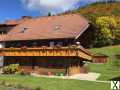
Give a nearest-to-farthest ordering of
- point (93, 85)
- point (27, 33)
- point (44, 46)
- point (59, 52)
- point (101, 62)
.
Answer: point (93, 85), point (59, 52), point (44, 46), point (27, 33), point (101, 62)

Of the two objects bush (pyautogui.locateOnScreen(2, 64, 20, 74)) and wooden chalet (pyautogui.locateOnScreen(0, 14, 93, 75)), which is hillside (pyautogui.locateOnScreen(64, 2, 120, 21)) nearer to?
wooden chalet (pyautogui.locateOnScreen(0, 14, 93, 75))

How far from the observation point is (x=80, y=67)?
181 ft

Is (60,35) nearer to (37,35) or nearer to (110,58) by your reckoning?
(37,35)

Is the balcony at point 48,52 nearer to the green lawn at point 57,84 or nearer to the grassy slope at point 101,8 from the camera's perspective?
the green lawn at point 57,84

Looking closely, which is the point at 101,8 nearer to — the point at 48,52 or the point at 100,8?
the point at 100,8

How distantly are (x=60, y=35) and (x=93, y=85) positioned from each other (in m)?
17.2

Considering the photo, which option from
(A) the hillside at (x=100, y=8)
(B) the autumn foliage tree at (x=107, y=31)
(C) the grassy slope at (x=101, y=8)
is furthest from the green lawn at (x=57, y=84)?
(A) the hillside at (x=100, y=8)

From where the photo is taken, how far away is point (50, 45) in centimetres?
5516

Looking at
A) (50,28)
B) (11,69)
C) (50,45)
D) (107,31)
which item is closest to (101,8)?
(107,31)

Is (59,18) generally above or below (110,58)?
above

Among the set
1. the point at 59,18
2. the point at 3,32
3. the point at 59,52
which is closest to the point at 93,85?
the point at 59,52

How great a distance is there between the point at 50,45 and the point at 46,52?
3.86 meters

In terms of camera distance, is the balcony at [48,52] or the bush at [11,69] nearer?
the balcony at [48,52]

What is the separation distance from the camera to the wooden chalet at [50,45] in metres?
50.7
